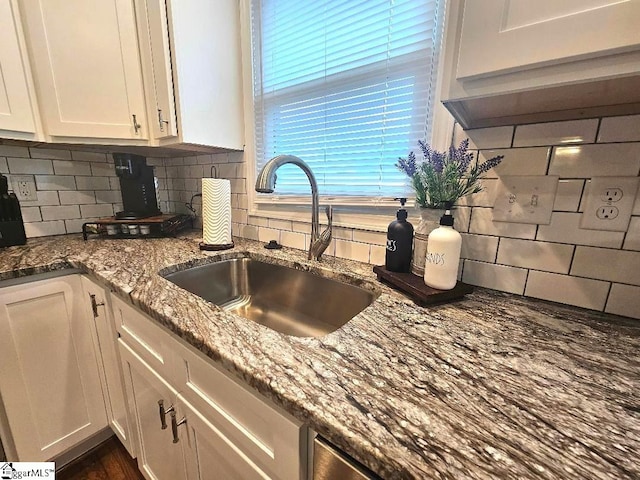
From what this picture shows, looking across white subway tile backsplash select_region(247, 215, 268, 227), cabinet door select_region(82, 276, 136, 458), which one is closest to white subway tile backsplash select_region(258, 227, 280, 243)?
white subway tile backsplash select_region(247, 215, 268, 227)

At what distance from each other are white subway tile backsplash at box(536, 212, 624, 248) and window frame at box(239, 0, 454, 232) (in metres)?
0.37

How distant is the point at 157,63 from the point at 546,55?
143 cm

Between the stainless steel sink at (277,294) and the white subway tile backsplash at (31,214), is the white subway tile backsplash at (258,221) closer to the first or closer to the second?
the stainless steel sink at (277,294)

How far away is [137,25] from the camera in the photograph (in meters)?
1.25

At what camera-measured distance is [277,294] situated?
1155 millimetres

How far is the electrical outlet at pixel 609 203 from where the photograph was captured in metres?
0.64

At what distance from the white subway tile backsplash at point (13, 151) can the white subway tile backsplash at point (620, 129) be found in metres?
2.36

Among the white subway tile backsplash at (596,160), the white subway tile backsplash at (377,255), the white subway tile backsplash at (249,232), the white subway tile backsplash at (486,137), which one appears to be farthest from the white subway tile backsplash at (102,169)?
the white subway tile backsplash at (596,160)

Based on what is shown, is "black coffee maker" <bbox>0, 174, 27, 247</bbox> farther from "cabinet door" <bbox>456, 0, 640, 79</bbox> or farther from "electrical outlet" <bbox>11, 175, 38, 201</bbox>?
"cabinet door" <bbox>456, 0, 640, 79</bbox>

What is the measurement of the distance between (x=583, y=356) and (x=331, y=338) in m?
0.48

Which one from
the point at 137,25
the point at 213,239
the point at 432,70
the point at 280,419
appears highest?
the point at 137,25

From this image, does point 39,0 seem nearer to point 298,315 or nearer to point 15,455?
point 298,315

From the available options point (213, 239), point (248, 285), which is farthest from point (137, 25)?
point (248, 285)

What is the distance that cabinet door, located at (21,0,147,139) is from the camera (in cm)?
118
